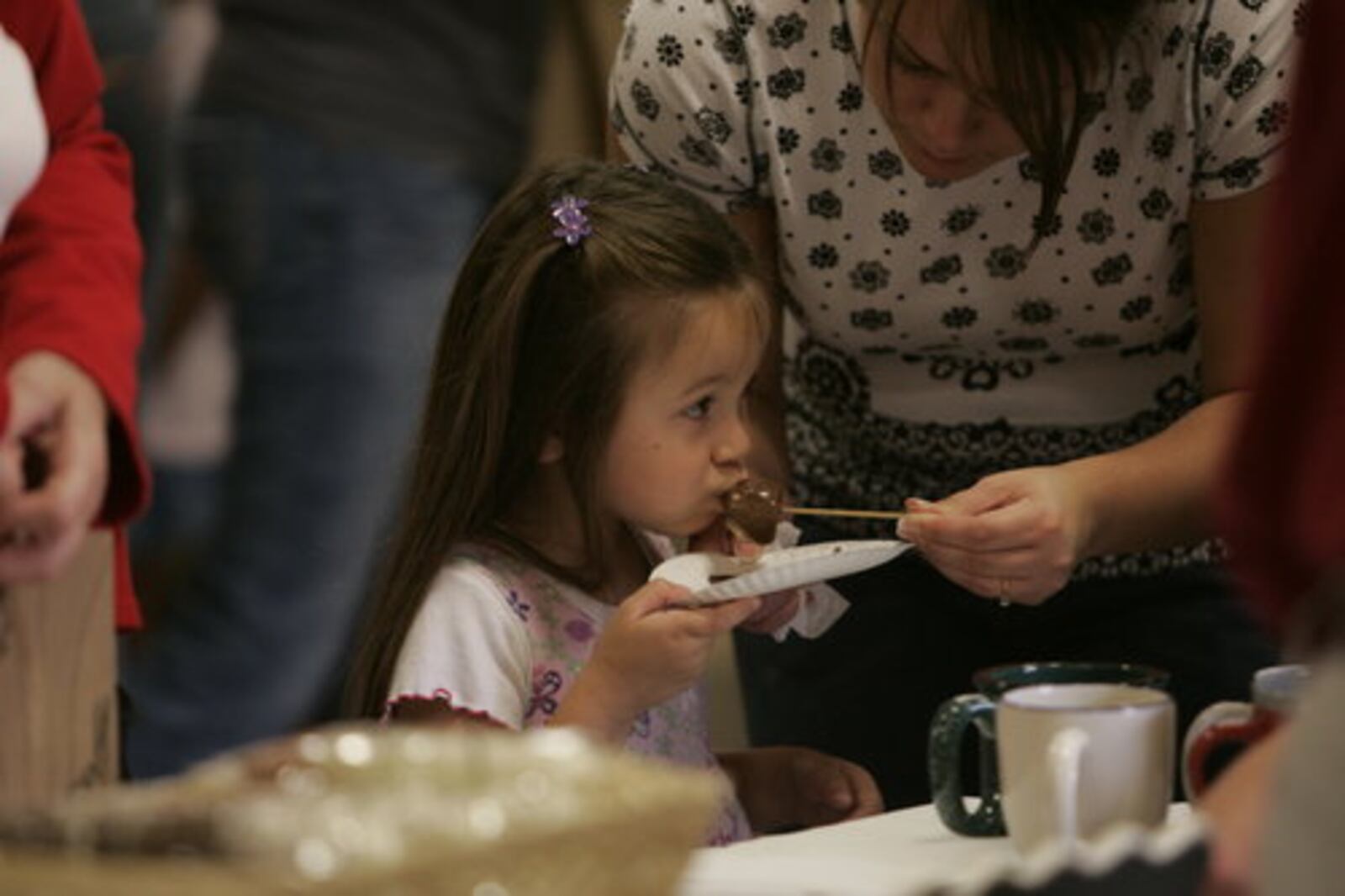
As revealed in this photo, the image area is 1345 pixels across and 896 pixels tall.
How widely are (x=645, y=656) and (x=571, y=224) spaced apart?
1.25ft

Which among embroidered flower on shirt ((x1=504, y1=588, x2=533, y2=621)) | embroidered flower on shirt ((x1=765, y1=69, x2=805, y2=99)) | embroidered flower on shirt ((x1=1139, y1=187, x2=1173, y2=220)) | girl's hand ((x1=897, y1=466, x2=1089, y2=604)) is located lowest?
embroidered flower on shirt ((x1=504, y1=588, x2=533, y2=621))

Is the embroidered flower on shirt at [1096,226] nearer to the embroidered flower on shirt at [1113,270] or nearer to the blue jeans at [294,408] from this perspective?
the embroidered flower on shirt at [1113,270]

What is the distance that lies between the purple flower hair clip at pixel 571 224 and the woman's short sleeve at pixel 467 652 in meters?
0.26

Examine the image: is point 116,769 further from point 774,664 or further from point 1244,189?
point 1244,189

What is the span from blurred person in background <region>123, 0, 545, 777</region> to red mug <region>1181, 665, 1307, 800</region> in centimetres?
156

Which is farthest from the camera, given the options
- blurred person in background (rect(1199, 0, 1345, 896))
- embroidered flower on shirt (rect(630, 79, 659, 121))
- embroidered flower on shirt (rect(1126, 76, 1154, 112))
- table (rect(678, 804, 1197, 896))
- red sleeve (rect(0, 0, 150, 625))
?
embroidered flower on shirt (rect(630, 79, 659, 121))

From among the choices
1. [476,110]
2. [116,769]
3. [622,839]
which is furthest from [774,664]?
[622,839]

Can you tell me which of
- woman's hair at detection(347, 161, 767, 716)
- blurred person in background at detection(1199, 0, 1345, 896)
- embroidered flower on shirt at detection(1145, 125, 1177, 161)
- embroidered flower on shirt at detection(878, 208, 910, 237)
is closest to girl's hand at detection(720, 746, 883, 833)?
woman's hair at detection(347, 161, 767, 716)

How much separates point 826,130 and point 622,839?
3.82 ft

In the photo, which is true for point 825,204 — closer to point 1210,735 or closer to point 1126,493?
point 1126,493

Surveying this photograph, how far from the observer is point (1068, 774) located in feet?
4.13

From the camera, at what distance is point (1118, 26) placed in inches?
73.7

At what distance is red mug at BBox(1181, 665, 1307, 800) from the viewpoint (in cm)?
136

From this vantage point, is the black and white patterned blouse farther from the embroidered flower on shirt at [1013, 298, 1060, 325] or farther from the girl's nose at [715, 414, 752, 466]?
the girl's nose at [715, 414, 752, 466]
